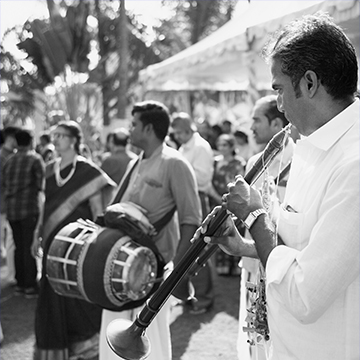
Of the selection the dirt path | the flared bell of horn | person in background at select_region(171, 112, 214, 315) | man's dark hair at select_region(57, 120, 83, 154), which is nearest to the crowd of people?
the flared bell of horn

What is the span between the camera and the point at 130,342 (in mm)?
2064

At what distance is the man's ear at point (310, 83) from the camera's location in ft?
4.66

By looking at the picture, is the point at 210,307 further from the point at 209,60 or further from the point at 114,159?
the point at 209,60

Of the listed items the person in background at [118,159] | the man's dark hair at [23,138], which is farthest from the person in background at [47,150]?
the person in background at [118,159]

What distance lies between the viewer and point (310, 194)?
145 cm

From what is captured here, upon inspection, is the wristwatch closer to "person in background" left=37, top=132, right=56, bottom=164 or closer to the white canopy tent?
the white canopy tent

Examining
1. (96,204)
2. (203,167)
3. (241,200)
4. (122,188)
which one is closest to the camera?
(241,200)

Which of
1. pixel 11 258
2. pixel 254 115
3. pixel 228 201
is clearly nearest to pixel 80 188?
pixel 254 115

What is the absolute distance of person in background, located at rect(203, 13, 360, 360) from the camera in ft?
4.25

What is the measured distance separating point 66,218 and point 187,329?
1.65 metres

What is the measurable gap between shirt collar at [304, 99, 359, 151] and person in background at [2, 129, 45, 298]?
14.9 ft

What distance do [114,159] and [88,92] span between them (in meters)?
8.95

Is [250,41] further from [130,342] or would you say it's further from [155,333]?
[130,342]

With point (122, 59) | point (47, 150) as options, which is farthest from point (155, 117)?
point (122, 59)
